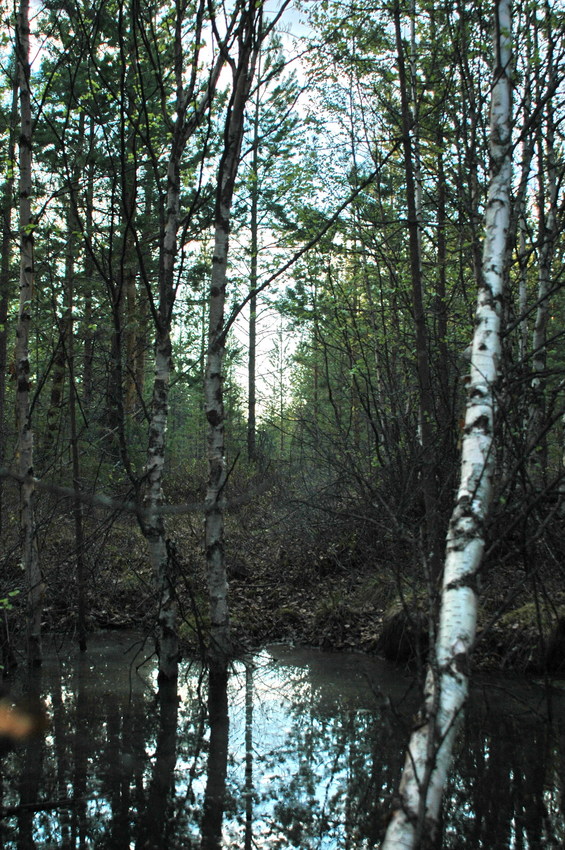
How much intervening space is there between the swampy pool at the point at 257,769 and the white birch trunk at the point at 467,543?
→ 18 centimetres

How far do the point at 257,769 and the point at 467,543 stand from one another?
9.58 ft

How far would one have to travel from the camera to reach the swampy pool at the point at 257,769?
3787 millimetres

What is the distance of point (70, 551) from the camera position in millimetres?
8430

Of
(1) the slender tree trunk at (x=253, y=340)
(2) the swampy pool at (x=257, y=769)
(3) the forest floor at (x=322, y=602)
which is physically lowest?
(2) the swampy pool at (x=257, y=769)

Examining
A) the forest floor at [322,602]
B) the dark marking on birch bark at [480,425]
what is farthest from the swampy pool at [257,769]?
the dark marking on birch bark at [480,425]

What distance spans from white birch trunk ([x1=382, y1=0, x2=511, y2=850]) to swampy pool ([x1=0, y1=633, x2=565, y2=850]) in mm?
184

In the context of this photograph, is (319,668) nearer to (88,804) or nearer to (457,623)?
(88,804)

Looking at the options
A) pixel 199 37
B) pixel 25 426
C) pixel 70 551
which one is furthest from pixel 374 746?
pixel 199 37

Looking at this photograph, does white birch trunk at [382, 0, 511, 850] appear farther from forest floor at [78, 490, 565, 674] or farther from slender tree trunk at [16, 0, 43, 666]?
slender tree trunk at [16, 0, 43, 666]

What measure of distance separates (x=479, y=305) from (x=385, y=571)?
610cm

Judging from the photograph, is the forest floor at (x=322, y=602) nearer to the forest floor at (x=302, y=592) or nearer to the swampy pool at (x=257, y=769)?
the forest floor at (x=302, y=592)

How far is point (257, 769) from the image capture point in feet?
15.4

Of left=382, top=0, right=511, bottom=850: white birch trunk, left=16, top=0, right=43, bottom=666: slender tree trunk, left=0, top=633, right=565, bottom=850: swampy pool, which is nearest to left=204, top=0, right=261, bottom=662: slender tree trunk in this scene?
left=0, top=633, right=565, bottom=850: swampy pool

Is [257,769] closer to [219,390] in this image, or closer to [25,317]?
[219,390]
